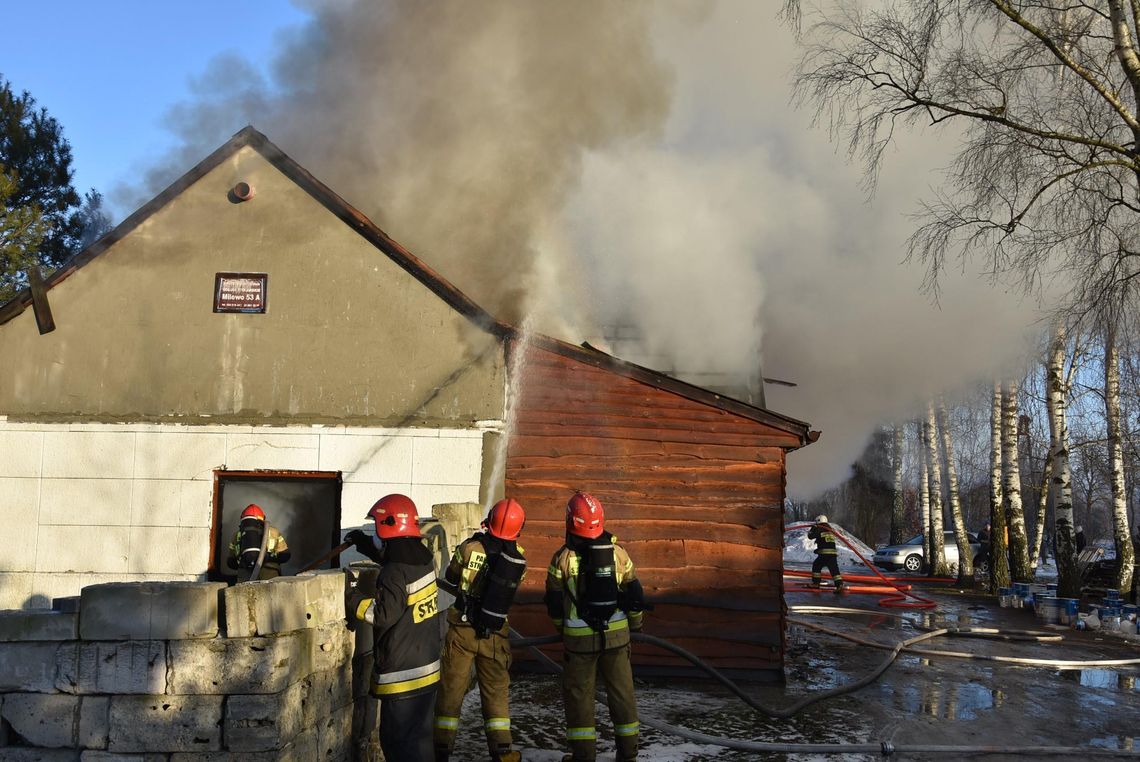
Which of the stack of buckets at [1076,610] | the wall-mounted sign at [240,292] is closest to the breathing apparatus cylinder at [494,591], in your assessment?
the wall-mounted sign at [240,292]

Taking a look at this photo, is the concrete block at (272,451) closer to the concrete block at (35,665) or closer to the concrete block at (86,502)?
the concrete block at (86,502)

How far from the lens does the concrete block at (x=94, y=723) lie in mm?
3992

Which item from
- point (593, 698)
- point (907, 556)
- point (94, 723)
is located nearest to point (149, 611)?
point (94, 723)

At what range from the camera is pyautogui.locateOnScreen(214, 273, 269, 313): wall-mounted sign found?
8.68 meters

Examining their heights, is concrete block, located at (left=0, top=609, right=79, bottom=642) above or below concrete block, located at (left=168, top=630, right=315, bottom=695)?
above

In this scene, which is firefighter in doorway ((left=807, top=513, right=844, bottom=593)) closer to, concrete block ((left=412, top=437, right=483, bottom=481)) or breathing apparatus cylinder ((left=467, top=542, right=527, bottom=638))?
concrete block ((left=412, top=437, right=483, bottom=481))

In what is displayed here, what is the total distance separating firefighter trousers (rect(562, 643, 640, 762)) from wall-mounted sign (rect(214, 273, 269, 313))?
5160mm

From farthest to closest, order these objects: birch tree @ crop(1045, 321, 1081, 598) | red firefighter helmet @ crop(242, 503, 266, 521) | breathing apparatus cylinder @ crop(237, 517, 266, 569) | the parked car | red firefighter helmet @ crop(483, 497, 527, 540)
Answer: the parked car
birch tree @ crop(1045, 321, 1081, 598)
red firefighter helmet @ crop(242, 503, 266, 521)
breathing apparatus cylinder @ crop(237, 517, 266, 569)
red firefighter helmet @ crop(483, 497, 527, 540)

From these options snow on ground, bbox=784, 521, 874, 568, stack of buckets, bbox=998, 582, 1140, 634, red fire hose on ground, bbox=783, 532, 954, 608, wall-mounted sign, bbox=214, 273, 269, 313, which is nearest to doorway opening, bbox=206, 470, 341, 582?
wall-mounted sign, bbox=214, 273, 269, 313

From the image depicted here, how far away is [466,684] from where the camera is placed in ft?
17.6

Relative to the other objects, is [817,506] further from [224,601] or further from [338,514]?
[224,601]

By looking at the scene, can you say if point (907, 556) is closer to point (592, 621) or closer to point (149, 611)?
point (592, 621)

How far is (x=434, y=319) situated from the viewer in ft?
28.5

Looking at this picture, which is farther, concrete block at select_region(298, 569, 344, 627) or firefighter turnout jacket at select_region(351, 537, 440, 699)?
firefighter turnout jacket at select_region(351, 537, 440, 699)
